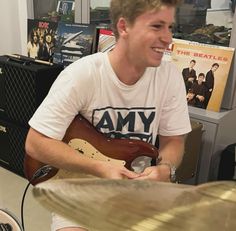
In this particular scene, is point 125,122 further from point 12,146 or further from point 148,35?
point 12,146

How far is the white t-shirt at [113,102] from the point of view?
1.10 metres

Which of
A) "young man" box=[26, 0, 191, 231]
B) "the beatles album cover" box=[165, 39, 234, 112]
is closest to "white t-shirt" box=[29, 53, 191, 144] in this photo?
"young man" box=[26, 0, 191, 231]

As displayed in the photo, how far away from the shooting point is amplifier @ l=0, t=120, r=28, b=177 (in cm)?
220

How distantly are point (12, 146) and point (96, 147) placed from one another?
1263 mm

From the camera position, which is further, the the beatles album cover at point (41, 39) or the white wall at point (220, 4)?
the the beatles album cover at point (41, 39)

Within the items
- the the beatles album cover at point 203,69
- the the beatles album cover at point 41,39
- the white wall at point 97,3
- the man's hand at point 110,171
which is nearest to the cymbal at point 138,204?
the man's hand at point 110,171

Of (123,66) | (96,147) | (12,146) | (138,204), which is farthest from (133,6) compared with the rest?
(12,146)

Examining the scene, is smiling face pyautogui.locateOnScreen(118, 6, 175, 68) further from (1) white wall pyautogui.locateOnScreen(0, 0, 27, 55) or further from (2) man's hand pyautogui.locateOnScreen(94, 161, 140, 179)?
(1) white wall pyautogui.locateOnScreen(0, 0, 27, 55)

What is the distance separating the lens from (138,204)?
Answer: 1.04ft

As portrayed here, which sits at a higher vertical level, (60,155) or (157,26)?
(157,26)

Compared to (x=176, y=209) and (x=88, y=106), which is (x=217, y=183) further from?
(x=88, y=106)

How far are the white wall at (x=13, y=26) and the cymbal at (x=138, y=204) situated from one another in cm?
267

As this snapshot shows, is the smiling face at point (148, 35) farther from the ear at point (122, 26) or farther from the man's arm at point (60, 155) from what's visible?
the man's arm at point (60, 155)

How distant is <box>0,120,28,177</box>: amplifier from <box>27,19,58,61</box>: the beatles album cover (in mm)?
518
